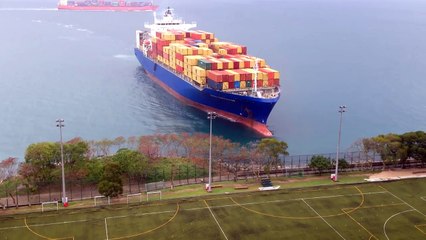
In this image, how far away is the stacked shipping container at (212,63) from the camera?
76625 mm

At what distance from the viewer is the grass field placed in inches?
1521

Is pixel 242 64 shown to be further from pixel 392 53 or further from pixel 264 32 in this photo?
pixel 264 32

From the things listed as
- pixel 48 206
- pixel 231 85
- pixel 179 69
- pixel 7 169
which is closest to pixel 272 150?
pixel 48 206

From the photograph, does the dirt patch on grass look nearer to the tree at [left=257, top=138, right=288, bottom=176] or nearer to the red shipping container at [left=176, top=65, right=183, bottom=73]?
the tree at [left=257, top=138, right=288, bottom=176]

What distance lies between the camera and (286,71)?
116 meters

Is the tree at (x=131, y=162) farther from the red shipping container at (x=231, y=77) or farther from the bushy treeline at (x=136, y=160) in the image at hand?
the red shipping container at (x=231, y=77)

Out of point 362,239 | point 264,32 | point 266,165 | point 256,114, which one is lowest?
point 362,239

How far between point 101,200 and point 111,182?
2807mm

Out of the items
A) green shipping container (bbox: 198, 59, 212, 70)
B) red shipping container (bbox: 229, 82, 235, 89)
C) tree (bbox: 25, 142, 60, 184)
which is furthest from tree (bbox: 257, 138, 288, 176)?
green shipping container (bbox: 198, 59, 212, 70)

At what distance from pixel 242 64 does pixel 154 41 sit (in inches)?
1298

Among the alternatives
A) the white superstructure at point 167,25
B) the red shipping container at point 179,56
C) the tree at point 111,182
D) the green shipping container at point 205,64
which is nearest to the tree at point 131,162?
the tree at point 111,182

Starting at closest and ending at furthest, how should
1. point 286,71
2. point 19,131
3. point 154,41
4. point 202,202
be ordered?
point 202,202
point 19,131
point 154,41
point 286,71

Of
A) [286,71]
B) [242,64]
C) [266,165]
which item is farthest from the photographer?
[286,71]

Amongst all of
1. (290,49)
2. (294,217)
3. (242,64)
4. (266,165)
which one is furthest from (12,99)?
(290,49)
